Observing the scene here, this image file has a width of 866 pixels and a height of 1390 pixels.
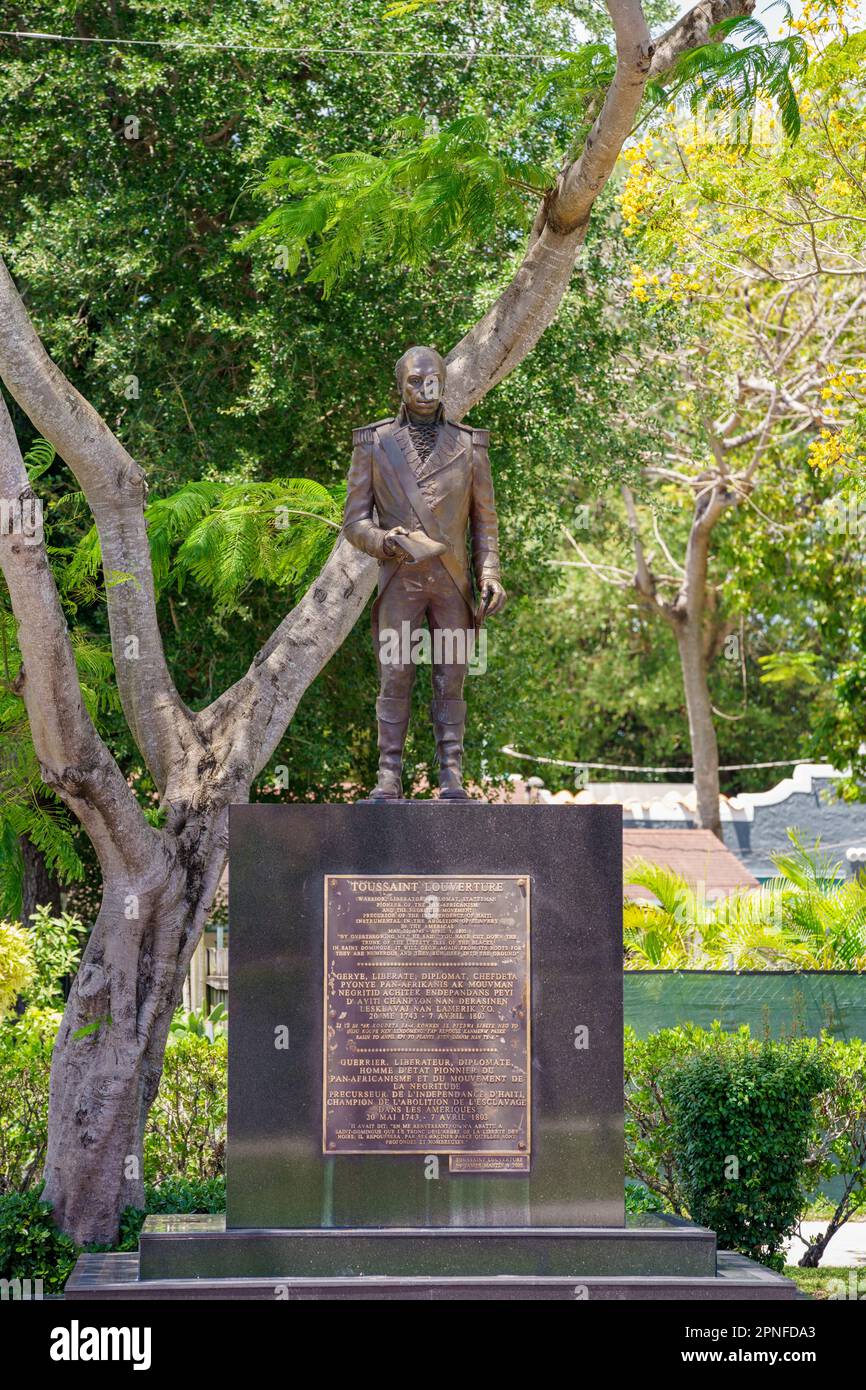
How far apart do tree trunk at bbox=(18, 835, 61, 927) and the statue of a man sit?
28.3 feet

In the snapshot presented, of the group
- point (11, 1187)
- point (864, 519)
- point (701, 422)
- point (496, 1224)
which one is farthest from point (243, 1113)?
Result: point (864, 519)

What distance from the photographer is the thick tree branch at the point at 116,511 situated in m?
9.85

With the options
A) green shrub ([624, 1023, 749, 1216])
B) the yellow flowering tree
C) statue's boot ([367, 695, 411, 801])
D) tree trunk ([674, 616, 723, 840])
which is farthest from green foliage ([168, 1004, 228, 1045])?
tree trunk ([674, 616, 723, 840])

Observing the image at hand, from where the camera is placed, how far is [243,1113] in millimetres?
7660

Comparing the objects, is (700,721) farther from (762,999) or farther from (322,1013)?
(322,1013)

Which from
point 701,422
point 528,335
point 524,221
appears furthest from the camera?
point 701,422

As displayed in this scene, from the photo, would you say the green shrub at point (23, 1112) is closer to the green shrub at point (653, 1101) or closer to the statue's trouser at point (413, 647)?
the green shrub at point (653, 1101)

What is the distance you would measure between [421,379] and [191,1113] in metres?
5.65

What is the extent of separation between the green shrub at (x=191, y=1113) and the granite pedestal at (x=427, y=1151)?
3536 millimetres

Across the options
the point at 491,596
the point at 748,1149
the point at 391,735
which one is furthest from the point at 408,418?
the point at 748,1149

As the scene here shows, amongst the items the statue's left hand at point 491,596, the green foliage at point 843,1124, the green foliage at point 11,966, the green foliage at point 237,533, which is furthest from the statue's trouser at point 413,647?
the green foliage at point 843,1124

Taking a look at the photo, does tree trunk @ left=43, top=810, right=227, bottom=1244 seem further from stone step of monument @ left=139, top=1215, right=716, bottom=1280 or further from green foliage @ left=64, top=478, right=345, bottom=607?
stone step of monument @ left=139, top=1215, right=716, bottom=1280

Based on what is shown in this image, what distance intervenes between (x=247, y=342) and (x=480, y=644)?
6.77 meters

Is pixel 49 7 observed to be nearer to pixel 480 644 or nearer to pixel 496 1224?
pixel 480 644
